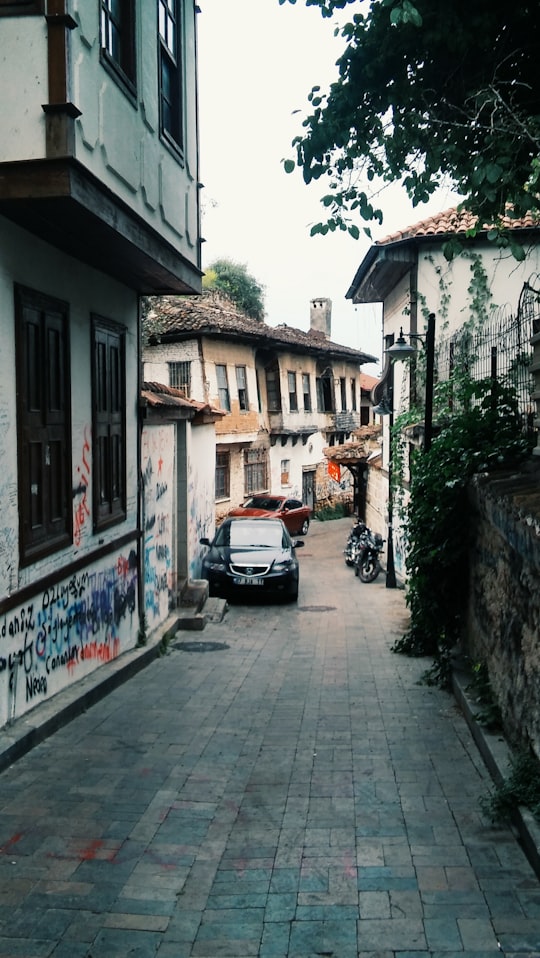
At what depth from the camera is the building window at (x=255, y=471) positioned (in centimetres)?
3450

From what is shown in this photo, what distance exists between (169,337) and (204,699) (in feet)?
74.7


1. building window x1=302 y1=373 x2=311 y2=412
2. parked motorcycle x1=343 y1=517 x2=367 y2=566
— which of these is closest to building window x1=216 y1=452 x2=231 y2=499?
building window x1=302 y1=373 x2=311 y2=412

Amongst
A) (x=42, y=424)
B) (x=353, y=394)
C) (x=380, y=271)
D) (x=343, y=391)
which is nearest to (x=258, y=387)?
(x=343, y=391)

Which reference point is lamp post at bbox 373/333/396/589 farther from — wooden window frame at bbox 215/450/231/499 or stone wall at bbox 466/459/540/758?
wooden window frame at bbox 215/450/231/499

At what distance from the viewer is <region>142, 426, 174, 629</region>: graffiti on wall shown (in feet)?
38.9

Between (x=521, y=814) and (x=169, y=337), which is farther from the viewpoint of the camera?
(x=169, y=337)

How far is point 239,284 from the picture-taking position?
4447 centimetres

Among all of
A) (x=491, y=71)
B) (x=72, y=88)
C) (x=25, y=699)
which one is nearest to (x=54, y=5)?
(x=72, y=88)

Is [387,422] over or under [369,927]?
over

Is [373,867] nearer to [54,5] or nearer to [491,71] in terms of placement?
[54,5]

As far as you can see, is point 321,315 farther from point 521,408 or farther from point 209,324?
point 521,408

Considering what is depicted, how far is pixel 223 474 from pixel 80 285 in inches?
943

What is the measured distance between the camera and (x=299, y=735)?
7.66 m

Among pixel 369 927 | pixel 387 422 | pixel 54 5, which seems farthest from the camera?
pixel 387 422
